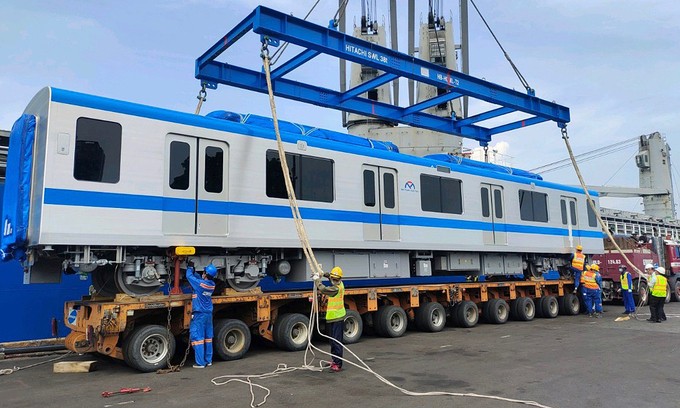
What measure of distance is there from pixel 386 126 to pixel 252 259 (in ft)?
82.6

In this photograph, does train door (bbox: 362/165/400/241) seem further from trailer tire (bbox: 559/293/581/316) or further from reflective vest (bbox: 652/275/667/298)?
trailer tire (bbox: 559/293/581/316)

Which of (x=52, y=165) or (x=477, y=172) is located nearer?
(x=52, y=165)

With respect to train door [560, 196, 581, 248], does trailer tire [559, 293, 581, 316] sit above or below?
below

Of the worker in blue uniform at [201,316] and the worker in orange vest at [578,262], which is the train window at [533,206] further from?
the worker in blue uniform at [201,316]

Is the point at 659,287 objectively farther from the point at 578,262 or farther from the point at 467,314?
the point at 467,314

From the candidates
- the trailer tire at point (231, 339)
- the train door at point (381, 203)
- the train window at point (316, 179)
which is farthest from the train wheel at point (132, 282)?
the train door at point (381, 203)

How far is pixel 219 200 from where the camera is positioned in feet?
29.8

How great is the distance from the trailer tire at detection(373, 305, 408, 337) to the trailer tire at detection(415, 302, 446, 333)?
0.76 m

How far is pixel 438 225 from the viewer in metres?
12.9

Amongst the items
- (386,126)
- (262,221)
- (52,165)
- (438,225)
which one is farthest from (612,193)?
(52,165)

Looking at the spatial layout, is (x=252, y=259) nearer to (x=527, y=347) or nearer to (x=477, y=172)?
(x=527, y=347)

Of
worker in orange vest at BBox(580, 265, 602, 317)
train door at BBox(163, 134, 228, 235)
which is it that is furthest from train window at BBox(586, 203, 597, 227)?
train door at BBox(163, 134, 228, 235)

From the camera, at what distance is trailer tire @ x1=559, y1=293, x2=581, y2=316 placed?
17.3 m

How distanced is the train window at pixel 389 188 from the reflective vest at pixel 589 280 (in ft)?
27.5
